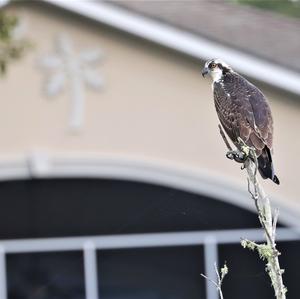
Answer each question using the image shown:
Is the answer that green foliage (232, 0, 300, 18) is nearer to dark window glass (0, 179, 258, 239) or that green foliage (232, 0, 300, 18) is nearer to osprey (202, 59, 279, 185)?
dark window glass (0, 179, 258, 239)

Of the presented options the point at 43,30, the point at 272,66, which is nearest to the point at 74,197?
the point at 43,30

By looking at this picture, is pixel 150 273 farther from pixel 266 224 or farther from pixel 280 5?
pixel 280 5

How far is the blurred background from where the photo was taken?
7934 millimetres

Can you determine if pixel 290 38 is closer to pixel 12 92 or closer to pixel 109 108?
pixel 109 108

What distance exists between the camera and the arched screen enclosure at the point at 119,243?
27.7ft

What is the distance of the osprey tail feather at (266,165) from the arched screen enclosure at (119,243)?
5.32 meters

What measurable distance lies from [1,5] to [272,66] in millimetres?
1886

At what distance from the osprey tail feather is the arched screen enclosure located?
5.32m

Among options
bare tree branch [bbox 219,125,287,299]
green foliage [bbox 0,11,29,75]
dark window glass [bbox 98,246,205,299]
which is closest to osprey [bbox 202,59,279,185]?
bare tree branch [bbox 219,125,287,299]

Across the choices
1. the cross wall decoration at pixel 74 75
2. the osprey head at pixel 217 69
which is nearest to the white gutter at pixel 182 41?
the cross wall decoration at pixel 74 75

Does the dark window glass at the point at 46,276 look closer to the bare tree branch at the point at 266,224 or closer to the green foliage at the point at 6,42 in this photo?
the green foliage at the point at 6,42

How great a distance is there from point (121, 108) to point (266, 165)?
5308 mm

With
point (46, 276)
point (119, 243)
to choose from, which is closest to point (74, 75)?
point (119, 243)

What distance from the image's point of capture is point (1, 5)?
25.2ft
